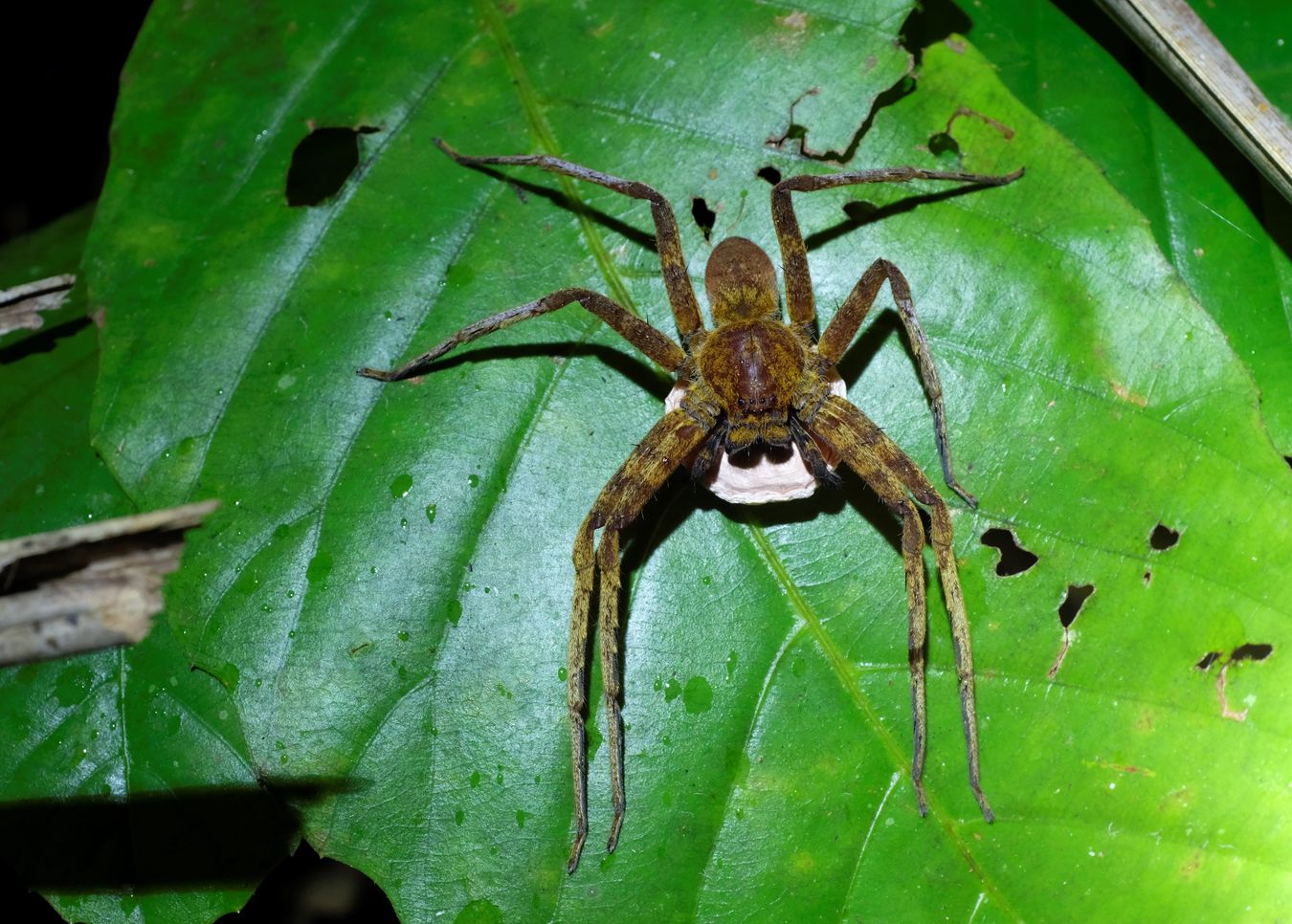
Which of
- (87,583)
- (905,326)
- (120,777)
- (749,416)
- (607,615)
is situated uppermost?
(905,326)

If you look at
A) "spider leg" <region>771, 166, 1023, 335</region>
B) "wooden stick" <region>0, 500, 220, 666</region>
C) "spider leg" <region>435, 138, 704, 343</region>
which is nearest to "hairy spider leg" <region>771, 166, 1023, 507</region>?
"spider leg" <region>771, 166, 1023, 335</region>

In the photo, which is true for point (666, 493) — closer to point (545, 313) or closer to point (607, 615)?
point (607, 615)

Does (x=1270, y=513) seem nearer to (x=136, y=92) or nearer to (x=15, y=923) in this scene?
(x=136, y=92)

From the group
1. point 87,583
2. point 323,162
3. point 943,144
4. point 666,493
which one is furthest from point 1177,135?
point 87,583

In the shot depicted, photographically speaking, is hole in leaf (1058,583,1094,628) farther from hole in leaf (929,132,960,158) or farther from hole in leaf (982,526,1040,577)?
hole in leaf (929,132,960,158)

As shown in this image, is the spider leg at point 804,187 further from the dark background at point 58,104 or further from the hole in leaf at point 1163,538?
the dark background at point 58,104

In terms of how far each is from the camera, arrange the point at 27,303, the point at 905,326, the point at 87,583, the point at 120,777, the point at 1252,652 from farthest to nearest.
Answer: the point at 27,303
the point at 120,777
the point at 905,326
the point at 1252,652
the point at 87,583
